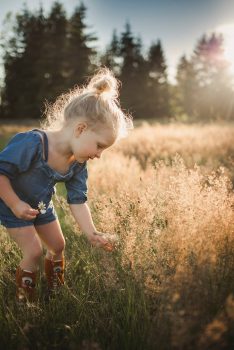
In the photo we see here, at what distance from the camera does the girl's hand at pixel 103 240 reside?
7.65 ft

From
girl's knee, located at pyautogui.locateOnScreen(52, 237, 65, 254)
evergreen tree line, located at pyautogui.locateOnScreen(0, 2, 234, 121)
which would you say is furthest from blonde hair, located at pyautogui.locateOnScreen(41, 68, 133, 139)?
evergreen tree line, located at pyautogui.locateOnScreen(0, 2, 234, 121)

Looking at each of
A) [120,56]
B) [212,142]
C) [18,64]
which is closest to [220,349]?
[212,142]

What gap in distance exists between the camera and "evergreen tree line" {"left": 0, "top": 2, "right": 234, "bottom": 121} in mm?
37094

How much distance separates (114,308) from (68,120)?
1.24 meters

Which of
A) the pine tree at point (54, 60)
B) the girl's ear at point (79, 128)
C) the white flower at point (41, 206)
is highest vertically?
the pine tree at point (54, 60)

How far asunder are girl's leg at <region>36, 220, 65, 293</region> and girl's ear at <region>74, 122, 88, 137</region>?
2.23 ft

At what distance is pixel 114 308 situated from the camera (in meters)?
2.26

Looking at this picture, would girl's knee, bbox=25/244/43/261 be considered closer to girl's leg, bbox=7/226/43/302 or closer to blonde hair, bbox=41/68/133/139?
girl's leg, bbox=7/226/43/302

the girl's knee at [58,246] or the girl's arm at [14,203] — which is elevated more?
the girl's arm at [14,203]

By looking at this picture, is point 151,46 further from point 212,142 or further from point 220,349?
point 220,349

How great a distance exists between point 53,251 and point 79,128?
91 cm

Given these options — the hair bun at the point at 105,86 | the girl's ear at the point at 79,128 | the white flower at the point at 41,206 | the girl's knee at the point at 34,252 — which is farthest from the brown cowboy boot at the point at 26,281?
the hair bun at the point at 105,86

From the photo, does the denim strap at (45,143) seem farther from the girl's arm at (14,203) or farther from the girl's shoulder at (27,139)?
the girl's arm at (14,203)

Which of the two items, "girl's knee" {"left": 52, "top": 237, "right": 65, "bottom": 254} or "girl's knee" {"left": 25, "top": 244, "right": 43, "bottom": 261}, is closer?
"girl's knee" {"left": 25, "top": 244, "right": 43, "bottom": 261}
